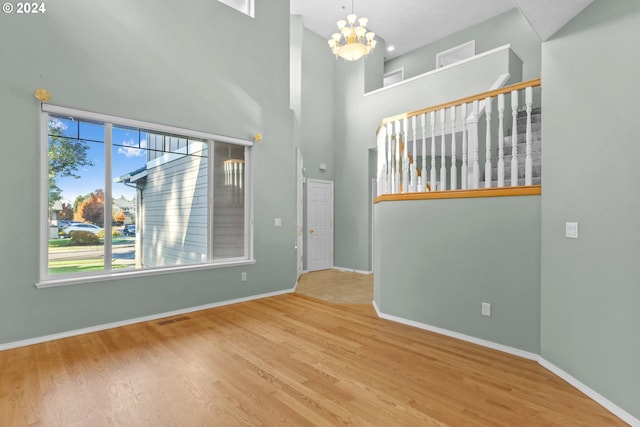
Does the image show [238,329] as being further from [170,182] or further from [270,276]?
[170,182]

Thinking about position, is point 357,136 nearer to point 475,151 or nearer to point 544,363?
point 475,151

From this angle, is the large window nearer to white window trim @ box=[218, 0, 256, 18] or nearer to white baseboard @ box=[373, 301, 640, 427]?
white window trim @ box=[218, 0, 256, 18]

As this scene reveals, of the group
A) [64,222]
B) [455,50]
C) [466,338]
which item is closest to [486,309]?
[466,338]

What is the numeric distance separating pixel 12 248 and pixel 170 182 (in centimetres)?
172

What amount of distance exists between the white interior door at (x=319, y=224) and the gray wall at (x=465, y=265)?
3.21m

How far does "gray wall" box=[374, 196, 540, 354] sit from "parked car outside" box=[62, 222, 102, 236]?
11.0 ft

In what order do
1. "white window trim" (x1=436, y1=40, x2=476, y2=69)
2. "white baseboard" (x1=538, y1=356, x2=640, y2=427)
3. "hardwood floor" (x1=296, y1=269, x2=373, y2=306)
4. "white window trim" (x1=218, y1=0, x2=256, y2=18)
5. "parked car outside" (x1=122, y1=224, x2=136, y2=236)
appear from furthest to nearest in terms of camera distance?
"white window trim" (x1=436, y1=40, x2=476, y2=69), "hardwood floor" (x1=296, y1=269, x2=373, y2=306), "white window trim" (x1=218, y1=0, x2=256, y2=18), "parked car outside" (x1=122, y1=224, x2=136, y2=236), "white baseboard" (x1=538, y1=356, x2=640, y2=427)

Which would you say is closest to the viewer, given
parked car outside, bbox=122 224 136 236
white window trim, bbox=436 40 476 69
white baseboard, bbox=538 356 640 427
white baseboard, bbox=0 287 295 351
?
white baseboard, bbox=538 356 640 427

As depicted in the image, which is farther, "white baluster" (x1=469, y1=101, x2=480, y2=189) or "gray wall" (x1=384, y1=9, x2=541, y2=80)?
"gray wall" (x1=384, y1=9, x2=541, y2=80)

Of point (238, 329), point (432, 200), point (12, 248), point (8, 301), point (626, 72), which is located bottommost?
point (238, 329)

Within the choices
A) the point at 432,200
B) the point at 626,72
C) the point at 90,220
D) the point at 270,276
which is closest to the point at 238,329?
the point at 270,276

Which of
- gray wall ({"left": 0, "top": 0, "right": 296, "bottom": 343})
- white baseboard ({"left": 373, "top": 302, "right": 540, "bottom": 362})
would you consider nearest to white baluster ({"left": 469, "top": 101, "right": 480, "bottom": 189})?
white baseboard ({"left": 373, "top": 302, "right": 540, "bottom": 362})

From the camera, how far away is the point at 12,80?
2.97m

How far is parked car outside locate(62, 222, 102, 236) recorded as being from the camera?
10.9 ft
